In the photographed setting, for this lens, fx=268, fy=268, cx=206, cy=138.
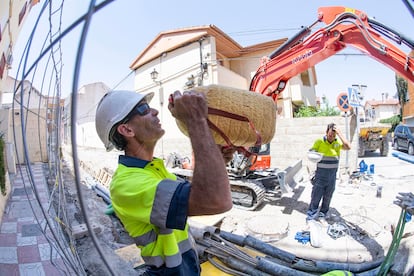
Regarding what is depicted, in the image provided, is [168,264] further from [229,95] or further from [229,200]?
[229,95]

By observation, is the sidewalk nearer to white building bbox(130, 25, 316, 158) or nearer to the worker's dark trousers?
the worker's dark trousers

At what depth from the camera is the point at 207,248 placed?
2.87 m

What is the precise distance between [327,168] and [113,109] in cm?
455

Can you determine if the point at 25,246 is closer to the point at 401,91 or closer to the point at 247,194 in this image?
the point at 247,194

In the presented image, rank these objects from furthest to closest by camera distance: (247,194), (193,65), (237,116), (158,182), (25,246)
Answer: (193,65), (247,194), (25,246), (237,116), (158,182)

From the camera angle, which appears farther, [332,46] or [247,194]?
[247,194]

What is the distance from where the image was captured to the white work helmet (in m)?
1.33

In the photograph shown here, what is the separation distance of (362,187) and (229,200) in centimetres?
739

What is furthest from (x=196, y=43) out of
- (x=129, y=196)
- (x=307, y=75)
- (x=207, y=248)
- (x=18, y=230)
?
(x=129, y=196)

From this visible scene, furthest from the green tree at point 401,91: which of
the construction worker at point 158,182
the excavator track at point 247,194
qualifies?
the construction worker at point 158,182

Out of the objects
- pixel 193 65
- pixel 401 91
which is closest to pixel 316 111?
pixel 193 65

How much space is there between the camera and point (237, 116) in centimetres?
148

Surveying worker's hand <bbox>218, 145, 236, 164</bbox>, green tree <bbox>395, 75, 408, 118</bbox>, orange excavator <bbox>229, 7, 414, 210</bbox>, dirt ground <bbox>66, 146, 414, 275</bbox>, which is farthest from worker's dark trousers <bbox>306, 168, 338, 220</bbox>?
green tree <bbox>395, 75, 408, 118</bbox>

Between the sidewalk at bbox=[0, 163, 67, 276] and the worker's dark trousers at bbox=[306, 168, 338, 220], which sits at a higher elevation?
the worker's dark trousers at bbox=[306, 168, 338, 220]
